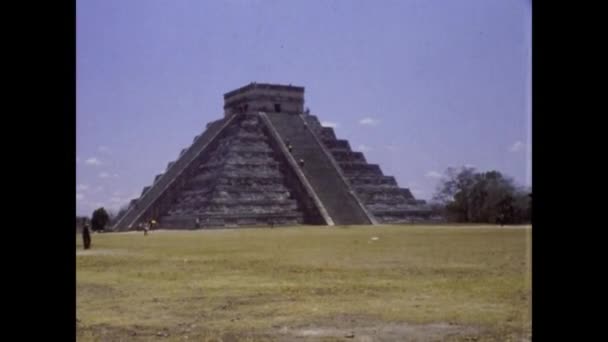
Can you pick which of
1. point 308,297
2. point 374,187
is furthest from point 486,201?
point 308,297

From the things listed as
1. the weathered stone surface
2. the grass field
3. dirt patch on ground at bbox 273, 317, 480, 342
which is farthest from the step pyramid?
dirt patch on ground at bbox 273, 317, 480, 342

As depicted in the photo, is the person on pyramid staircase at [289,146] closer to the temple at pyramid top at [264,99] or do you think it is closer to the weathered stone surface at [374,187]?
the weathered stone surface at [374,187]

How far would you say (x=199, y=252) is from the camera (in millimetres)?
19094

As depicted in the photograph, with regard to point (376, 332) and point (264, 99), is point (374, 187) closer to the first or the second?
point (264, 99)

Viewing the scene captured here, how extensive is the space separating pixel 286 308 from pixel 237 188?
29678 mm

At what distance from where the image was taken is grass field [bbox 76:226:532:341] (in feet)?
24.5

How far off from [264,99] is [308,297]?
120 feet

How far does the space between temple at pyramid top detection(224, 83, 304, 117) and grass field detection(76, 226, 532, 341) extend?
28.7 meters

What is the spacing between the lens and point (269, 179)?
40656 mm

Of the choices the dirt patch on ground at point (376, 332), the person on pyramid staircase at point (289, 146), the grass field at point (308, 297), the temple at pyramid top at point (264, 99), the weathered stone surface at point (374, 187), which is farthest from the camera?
the temple at pyramid top at point (264, 99)

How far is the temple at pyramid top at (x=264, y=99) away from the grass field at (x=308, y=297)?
28.7 m

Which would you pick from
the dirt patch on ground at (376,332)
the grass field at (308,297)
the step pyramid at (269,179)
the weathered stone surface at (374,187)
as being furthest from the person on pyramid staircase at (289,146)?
the dirt patch on ground at (376,332)

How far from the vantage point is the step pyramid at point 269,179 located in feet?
125
